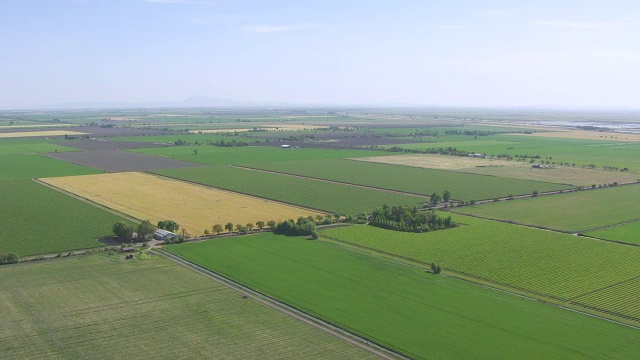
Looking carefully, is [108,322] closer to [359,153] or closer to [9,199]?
[9,199]

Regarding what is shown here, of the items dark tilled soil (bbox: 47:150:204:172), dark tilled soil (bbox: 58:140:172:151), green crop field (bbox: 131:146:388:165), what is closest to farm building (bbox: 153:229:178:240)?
dark tilled soil (bbox: 47:150:204:172)

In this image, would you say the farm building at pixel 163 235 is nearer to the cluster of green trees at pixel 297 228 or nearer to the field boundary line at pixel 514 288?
the cluster of green trees at pixel 297 228

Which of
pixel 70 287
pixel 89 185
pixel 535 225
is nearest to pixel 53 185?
pixel 89 185

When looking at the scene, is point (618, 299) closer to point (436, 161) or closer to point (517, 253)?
point (517, 253)

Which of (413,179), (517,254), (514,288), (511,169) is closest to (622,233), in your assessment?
(517,254)

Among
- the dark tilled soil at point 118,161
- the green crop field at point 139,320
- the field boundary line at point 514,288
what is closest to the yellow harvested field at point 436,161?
the dark tilled soil at point 118,161

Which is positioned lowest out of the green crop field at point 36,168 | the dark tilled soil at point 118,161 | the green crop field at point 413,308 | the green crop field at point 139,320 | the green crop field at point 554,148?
the green crop field at point 139,320

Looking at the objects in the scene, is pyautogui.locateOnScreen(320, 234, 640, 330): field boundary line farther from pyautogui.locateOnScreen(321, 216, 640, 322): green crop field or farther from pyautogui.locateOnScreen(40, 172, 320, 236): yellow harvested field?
pyautogui.locateOnScreen(40, 172, 320, 236): yellow harvested field
